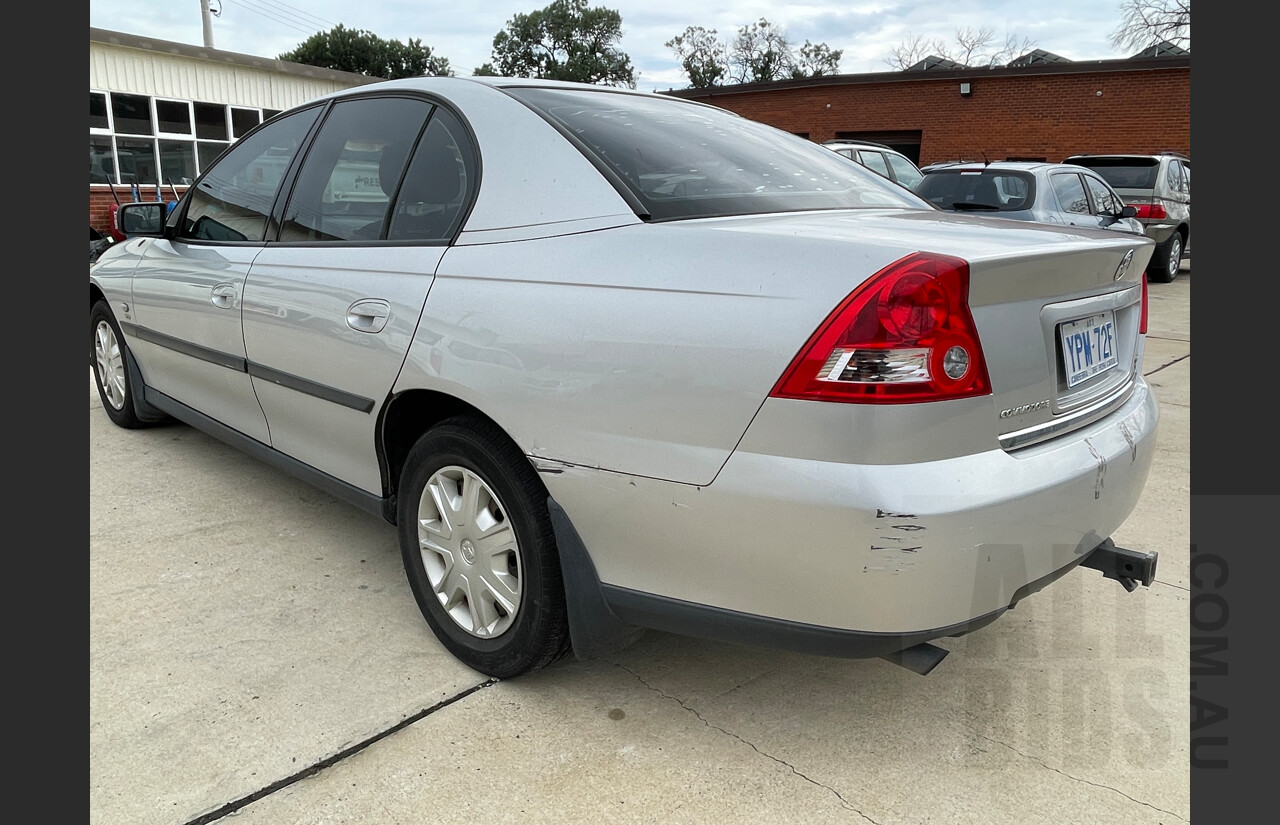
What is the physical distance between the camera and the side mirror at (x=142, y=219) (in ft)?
12.8

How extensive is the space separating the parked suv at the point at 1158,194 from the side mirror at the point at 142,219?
11.4 metres

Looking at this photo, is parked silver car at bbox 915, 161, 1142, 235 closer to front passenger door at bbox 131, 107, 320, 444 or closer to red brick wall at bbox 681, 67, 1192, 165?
front passenger door at bbox 131, 107, 320, 444

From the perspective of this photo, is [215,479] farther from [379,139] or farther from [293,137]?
[379,139]

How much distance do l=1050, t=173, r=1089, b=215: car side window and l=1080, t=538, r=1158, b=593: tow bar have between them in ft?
25.1

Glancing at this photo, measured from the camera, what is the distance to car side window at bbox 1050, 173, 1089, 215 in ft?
28.9

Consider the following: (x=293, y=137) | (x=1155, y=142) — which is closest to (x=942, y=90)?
(x=1155, y=142)

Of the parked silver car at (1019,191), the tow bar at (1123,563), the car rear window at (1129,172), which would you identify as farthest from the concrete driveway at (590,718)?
the car rear window at (1129,172)

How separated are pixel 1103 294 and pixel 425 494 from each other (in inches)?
71.0

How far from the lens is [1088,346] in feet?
6.74

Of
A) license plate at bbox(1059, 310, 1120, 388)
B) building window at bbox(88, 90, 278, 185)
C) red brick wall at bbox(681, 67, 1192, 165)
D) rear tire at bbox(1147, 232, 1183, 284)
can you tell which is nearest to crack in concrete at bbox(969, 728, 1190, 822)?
license plate at bbox(1059, 310, 1120, 388)

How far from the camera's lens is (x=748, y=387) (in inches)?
67.5

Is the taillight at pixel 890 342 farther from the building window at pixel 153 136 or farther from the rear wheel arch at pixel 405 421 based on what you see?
the building window at pixel 153 136

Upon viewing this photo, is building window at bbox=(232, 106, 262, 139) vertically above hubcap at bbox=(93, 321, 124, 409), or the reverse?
building window at bbox=(232, 106, 262, 139)

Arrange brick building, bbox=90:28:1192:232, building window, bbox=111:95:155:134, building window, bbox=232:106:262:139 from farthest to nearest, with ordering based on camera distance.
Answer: building window, bbox=232:106:262:139
brick building, bbox=90:28:1192:232
building window, bbox=111:95:155:134
